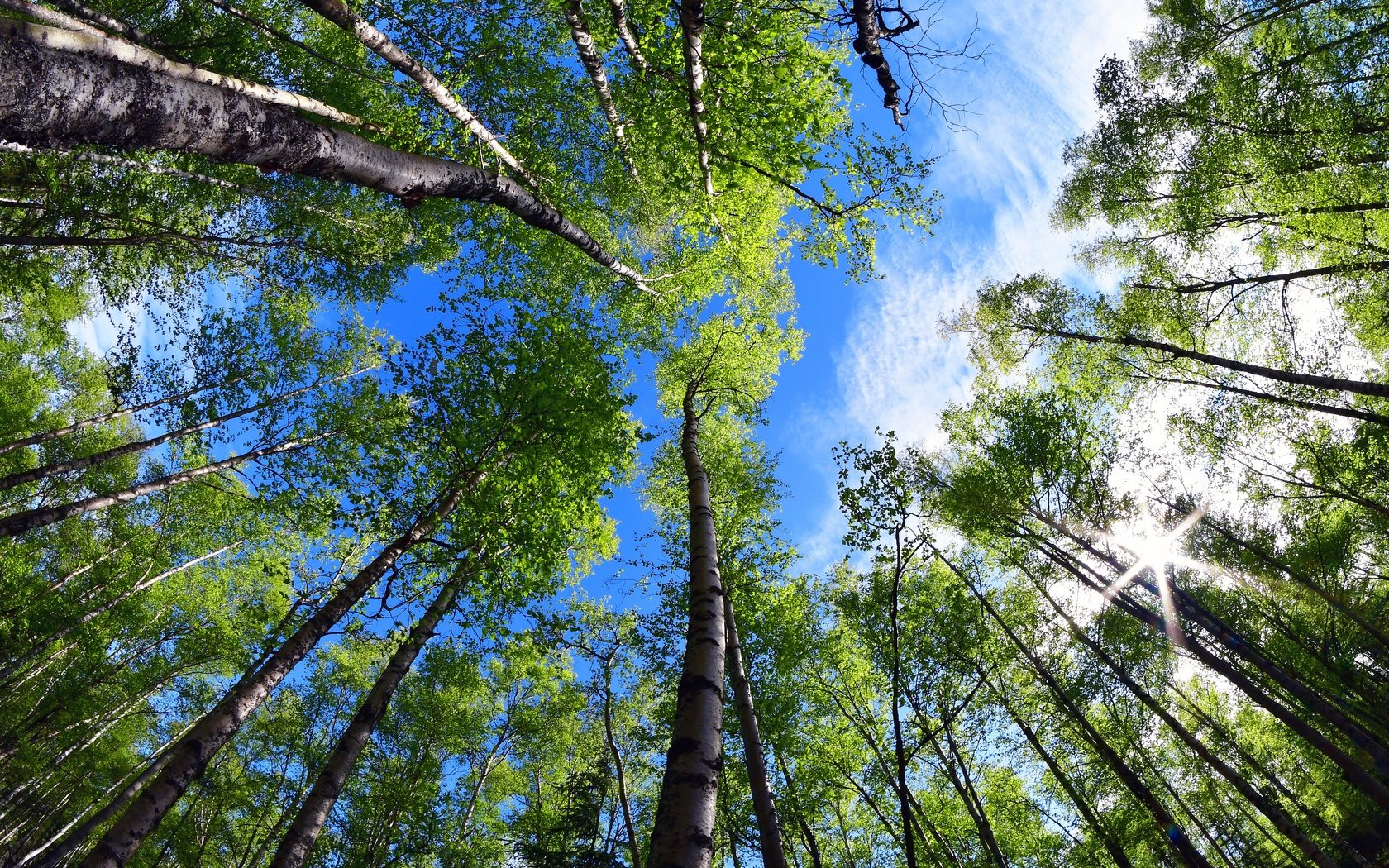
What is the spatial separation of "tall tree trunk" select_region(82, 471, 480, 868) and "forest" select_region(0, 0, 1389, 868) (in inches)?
2.1

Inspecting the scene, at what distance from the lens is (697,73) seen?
6805 millimetres

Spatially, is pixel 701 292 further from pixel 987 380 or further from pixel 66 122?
pixel 66 122

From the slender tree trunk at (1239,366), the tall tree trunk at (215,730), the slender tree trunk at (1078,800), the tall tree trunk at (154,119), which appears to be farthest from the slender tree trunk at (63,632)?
the slender tree trunk at (1239,366)

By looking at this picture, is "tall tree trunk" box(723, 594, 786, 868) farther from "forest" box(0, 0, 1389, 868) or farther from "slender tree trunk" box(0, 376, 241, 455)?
"slender tree trunk" box(0, 376, 241, 455)

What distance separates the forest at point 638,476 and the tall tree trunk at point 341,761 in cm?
6

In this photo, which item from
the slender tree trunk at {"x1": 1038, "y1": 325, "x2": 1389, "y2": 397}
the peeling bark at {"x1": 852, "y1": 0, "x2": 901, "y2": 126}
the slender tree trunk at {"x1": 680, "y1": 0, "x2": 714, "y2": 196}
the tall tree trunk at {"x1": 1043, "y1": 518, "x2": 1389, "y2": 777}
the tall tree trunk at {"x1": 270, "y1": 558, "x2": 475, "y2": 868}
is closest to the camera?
the peeling bark at {"x1": 852, "y1": 0, "x2": 901, "y2": 126}

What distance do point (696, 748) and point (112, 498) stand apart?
10513 mm

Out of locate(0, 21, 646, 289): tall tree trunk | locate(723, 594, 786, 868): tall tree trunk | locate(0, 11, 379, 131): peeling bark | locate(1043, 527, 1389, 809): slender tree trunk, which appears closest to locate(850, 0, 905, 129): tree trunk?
locate(0, 21, 646, 289): tall tree trunk

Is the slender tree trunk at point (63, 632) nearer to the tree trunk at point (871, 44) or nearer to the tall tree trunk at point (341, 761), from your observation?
the tall tree trunk at point (341, 761)

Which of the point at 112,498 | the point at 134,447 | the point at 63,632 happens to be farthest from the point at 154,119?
the point at 63,632

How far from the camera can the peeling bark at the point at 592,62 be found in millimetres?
6504

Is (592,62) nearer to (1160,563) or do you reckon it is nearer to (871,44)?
(871,44)

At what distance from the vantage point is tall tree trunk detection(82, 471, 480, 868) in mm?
4348

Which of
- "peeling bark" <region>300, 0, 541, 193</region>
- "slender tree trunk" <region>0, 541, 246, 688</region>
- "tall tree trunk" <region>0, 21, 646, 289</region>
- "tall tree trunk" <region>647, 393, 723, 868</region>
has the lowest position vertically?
"tall tree trunk" <region>647, 393, 723, 868</region>
